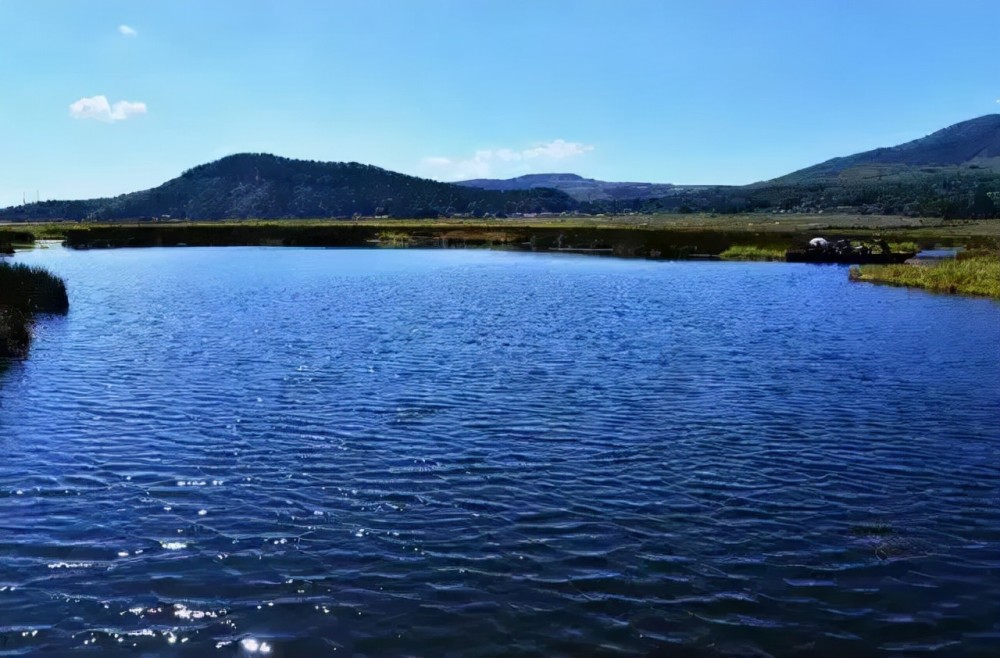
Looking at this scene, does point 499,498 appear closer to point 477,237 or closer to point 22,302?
point 22,302

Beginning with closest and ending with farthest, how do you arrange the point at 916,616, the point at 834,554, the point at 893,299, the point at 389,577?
the point at 916,616 → the point at 389,577 → the point at 834,554 → the point at 893,299

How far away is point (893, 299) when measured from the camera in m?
56.9

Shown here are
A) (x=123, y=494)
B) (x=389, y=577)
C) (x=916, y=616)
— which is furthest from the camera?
(x=123, y=494)

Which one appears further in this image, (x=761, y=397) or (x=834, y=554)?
(x=761, y=397)

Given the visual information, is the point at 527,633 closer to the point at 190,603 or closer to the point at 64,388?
the point at 190,603

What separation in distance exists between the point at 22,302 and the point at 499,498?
3584 cm

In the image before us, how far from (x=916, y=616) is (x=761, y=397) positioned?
13.7m

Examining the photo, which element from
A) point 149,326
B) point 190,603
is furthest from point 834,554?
point 149,326

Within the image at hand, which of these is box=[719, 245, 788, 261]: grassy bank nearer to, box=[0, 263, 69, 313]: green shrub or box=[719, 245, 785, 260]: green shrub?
box=[719, 245, 785, 260]: green shrub

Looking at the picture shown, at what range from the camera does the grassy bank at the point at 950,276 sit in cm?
5925

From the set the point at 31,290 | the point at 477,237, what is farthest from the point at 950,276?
the point at 477,237

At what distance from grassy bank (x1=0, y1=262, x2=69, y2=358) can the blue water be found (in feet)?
3.87

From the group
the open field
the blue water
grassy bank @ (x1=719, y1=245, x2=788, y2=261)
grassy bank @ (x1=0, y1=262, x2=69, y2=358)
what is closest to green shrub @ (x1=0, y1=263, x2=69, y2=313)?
grassy bank @ (x1=0, y1=262, x2=69, y2=358)

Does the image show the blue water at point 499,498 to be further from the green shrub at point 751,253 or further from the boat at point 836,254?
the green shrub at point 751,253
